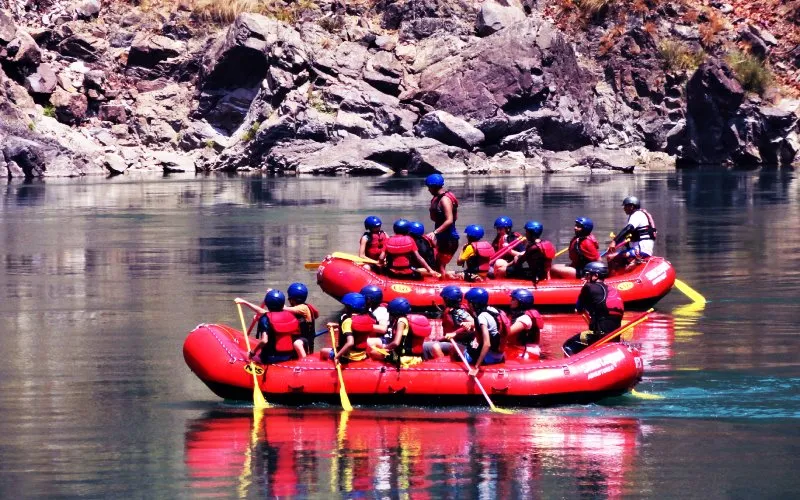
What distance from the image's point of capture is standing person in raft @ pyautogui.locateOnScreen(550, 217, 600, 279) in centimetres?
2417

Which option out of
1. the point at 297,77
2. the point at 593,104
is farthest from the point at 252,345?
Answer: the point at 593,104

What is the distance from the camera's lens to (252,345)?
18344mm

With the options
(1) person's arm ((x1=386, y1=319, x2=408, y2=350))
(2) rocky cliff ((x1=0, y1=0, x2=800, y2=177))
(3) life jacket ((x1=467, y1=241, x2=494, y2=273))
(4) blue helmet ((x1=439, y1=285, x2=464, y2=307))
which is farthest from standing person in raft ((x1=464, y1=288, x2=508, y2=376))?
(2) rocky cliff ((x1=0, y1=0, x2=800, y2=177))

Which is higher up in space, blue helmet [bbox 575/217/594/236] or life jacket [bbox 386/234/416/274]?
blue helmet [bbox 575/217/594/236]

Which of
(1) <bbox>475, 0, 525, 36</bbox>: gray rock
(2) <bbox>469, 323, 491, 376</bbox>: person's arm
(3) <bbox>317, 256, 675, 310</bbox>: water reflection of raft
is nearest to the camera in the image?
(2) <bbox>469, 323, 491, 376</bbox>: person's arm

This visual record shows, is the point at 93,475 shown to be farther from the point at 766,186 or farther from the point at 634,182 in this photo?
the point at 634,182

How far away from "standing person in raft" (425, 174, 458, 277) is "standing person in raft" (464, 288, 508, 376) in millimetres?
7634

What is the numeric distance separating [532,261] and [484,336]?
7.28 m

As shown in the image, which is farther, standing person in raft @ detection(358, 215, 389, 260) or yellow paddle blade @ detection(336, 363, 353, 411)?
standing person in raft @ detection(358, 215, 389, 260)

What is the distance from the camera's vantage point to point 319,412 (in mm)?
16891

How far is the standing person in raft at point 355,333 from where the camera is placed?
1709cm

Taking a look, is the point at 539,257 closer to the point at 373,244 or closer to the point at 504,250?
the point at 504,250

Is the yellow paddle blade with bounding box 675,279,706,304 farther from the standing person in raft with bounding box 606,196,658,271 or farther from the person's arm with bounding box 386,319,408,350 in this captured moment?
the person's arm with bounding box 386,319,408,350

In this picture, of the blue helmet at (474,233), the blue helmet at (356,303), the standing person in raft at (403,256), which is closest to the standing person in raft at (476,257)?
the blue helmet at (474,233)
